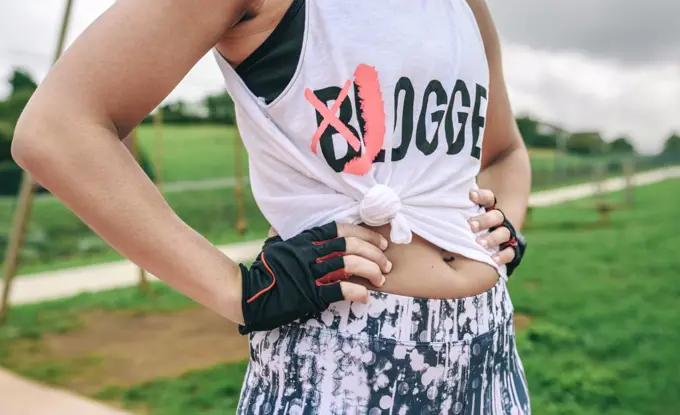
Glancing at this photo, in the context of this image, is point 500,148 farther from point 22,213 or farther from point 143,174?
A: point 22,213

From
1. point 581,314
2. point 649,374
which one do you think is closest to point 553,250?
point 581,314

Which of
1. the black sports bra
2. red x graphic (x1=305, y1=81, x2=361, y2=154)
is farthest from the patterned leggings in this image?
the black sports bra

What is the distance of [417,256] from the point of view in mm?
987

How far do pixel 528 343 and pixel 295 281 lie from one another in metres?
3.77

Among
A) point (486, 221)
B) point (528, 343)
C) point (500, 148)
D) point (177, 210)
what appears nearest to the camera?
point (486, 221)

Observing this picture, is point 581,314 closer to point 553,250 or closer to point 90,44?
point 553,250

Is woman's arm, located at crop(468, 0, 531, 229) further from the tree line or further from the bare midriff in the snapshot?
the tree line

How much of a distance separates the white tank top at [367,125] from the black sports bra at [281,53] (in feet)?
0.04

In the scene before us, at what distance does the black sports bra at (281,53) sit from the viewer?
0.90m

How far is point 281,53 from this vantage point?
0.91m

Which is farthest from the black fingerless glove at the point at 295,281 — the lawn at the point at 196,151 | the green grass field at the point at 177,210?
the lawn at the point at 196,151

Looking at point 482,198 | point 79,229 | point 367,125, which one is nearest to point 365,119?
point 367,125

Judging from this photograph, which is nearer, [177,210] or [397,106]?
[397,106]

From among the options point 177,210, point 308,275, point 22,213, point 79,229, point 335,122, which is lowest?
point 308,275
